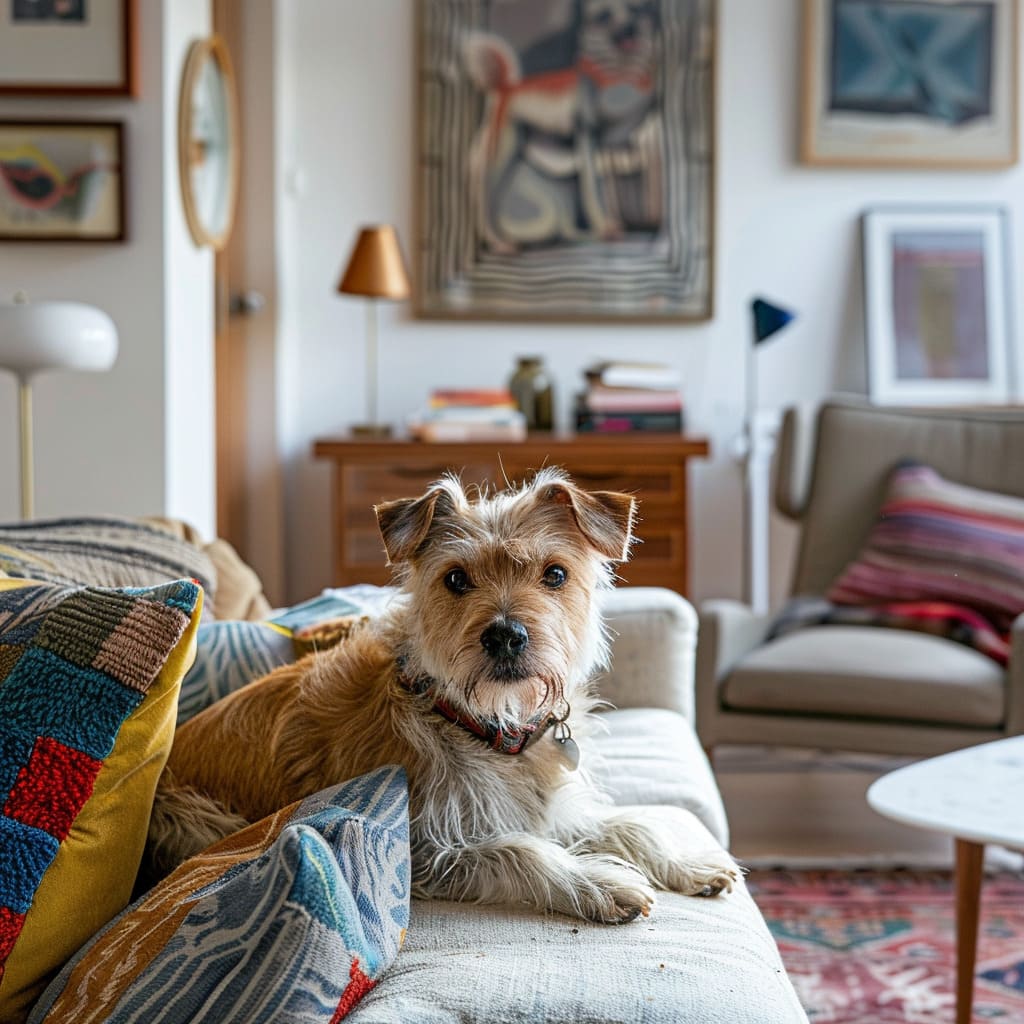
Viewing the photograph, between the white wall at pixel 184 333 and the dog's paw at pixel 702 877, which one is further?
the white wall at pixel 184 333

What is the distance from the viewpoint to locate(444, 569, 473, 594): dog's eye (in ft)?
4.60

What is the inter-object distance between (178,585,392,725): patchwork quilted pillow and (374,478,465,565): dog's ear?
0.35 metres

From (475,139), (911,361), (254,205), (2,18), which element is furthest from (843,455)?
(2,18)

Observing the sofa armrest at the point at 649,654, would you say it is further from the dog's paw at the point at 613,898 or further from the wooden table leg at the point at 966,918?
the dog's paw at the point at 613,898

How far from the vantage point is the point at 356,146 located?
4762 millimetres

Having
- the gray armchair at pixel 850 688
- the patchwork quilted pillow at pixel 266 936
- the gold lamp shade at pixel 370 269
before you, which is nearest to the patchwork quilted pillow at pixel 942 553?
the gray armchair at pixel 850 688

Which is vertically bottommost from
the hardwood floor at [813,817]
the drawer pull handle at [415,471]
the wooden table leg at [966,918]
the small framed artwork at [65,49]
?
the hardwood floor at [813,817]

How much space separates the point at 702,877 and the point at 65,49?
289 centimetres

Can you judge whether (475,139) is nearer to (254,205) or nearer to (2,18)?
(254,205)

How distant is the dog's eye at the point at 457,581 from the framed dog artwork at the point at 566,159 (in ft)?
11.3

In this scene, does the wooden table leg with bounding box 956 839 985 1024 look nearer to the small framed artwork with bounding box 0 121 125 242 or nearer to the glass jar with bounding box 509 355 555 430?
the small framed artwork with bounding box 0 121 125 242

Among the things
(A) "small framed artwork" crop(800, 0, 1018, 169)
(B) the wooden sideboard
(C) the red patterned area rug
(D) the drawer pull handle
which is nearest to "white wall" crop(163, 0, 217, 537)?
(B) the wooden sideboard

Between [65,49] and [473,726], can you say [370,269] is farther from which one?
[473,726]

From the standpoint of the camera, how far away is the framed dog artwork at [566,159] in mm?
4703
